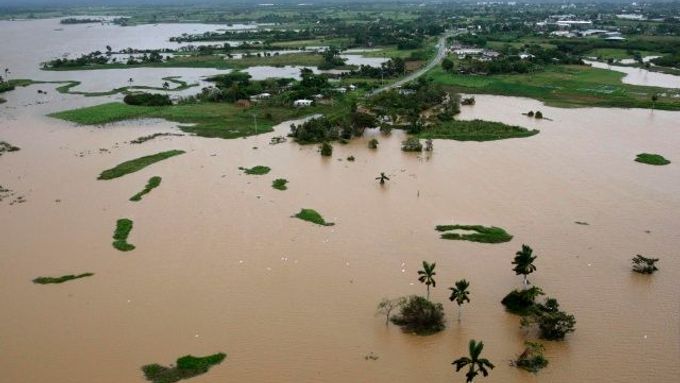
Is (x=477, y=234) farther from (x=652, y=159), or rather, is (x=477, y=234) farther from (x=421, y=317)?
(x=652, y=159)

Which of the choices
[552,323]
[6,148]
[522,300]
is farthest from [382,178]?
[6,148]

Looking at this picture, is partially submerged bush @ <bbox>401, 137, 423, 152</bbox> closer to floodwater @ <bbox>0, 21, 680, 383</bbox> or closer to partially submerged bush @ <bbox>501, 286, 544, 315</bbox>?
floodwater @ <bbox>0, 21, 680, 383</bbox>

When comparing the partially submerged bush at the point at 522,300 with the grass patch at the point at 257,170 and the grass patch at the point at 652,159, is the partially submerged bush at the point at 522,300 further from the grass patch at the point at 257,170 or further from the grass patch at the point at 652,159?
the grass patch at the point at 652,159

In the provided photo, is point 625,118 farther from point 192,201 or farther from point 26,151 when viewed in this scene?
point 26,151

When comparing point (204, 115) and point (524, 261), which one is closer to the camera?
point (524, 261)

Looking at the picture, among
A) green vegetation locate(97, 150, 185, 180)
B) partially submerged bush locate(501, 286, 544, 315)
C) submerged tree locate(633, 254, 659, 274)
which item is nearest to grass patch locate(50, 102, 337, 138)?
green vegetation locate(97, 150, 185, 180)

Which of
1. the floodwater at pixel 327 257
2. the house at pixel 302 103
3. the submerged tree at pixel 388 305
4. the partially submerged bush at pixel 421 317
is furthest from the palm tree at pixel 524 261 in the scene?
→ the house at pixel 302 103

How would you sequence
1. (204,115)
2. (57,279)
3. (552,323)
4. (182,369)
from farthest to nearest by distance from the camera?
(204,115) → (57,279) → (552,323) → (182,369)
